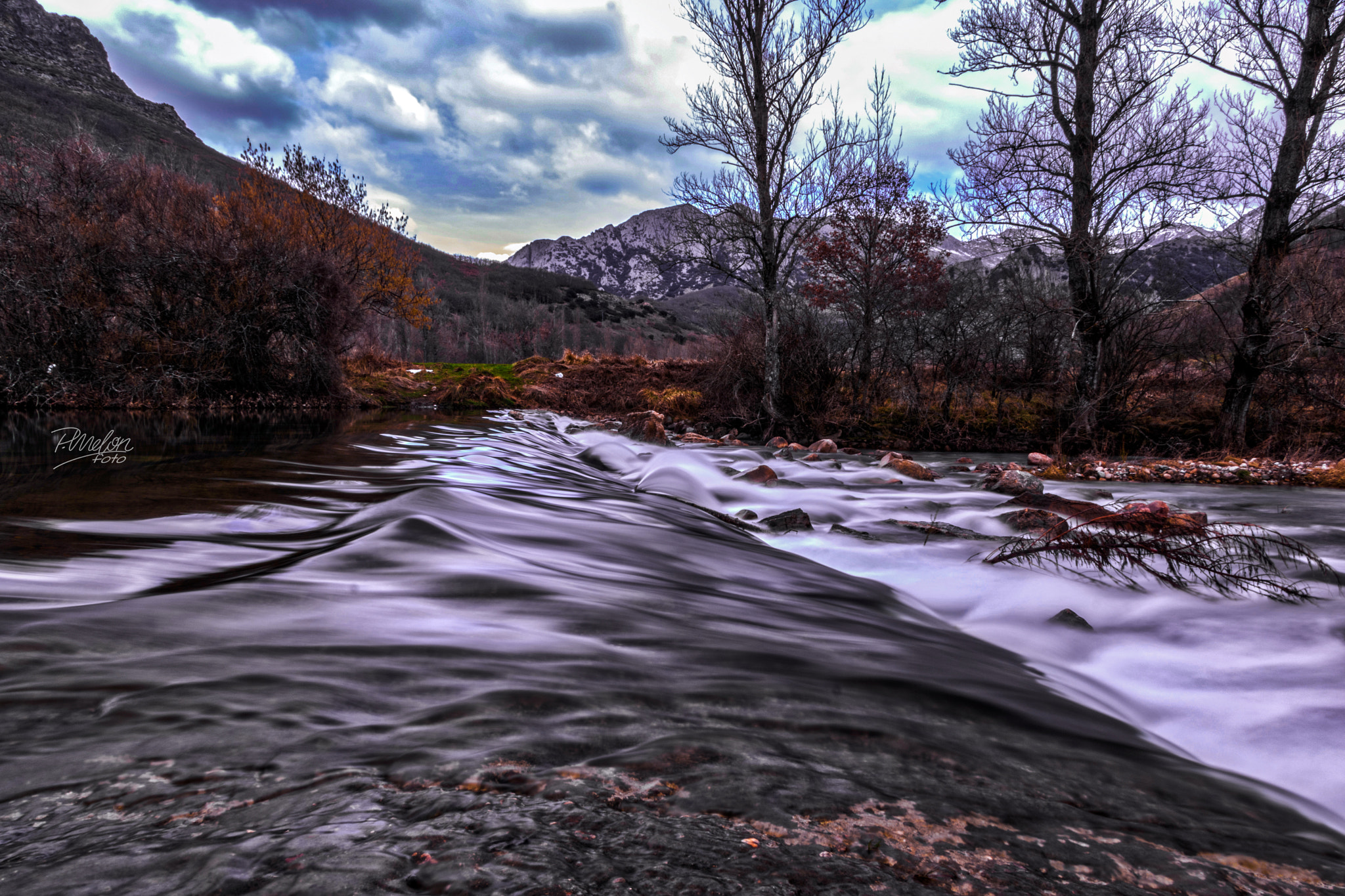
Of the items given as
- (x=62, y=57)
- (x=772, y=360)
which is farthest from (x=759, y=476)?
(x=62, y=57)

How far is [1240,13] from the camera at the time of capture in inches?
371

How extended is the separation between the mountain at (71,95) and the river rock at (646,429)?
6988 cm

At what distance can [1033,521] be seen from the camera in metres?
4.70

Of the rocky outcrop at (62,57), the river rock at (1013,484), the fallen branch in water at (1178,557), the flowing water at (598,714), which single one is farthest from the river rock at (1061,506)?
the rocky outcrop at (62,57)

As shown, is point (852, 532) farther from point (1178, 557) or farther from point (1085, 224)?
point (1085, 224)

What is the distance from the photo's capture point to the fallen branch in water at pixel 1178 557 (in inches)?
135

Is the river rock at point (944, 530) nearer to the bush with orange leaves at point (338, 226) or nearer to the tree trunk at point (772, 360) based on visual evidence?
the tree trunk at point (772, 360)

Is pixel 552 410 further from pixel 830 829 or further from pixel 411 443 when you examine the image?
pixel 830 829

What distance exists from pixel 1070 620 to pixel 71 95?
461 ft

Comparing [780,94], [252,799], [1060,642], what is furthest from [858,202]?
[252,799]

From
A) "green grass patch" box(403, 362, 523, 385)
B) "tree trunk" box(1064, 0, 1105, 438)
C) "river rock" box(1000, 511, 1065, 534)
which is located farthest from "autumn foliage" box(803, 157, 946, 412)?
"green grass patch" box(403, 362, 523, 385)

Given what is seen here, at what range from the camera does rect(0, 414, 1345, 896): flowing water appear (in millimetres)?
917

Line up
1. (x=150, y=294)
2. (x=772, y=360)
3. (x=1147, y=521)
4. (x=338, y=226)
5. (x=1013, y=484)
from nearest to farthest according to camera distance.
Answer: (x=1147, y=521)
(x=1013, y=484)
(x=772, y=360)
(x=150, y=294)
(x=338, y=226)

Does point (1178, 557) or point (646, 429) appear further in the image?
point (646, 429)
